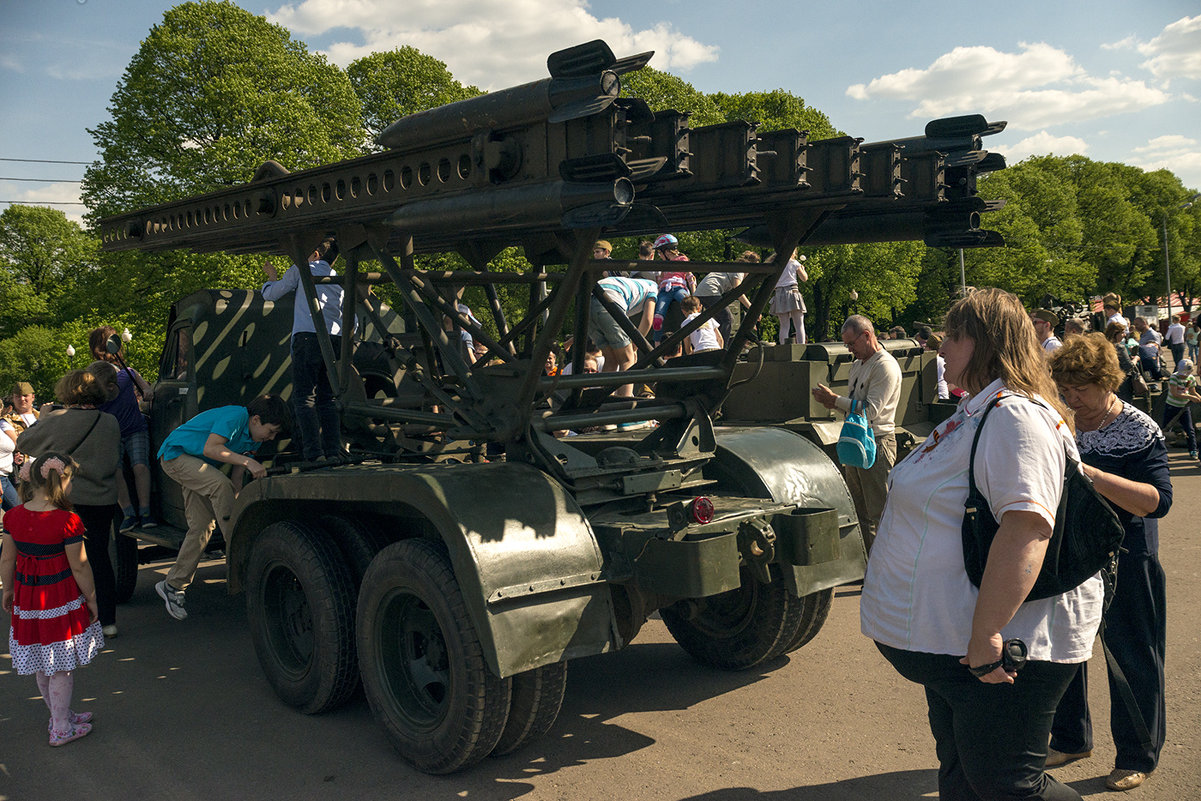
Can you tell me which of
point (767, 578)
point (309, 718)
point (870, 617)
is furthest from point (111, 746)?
point (870, 617)

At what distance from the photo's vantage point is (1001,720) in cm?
262

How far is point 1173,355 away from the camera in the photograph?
61.8ft

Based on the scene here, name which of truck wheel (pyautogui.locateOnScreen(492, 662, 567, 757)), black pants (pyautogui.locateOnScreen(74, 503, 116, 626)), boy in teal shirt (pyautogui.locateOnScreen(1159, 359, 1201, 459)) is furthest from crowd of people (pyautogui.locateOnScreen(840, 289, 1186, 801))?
boy in teal shirt (pyautogui.locateOnScreen(1159, 359, 1201, 459))

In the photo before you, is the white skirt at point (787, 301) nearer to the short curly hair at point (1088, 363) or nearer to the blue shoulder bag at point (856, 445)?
the blue shoulder bag at point (856, 445)

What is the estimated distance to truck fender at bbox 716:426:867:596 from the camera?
15.5 ft

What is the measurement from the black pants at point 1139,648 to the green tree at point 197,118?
2400 cm

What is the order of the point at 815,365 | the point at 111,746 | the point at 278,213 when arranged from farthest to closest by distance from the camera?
1. the point at 815,365
2. the point at 278,213
3. the point at 111,746

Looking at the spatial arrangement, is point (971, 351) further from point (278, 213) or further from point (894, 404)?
point (894, 404)

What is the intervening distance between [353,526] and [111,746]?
1.47 metres

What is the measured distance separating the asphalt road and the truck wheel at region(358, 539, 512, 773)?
0.18 m

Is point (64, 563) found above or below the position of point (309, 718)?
above

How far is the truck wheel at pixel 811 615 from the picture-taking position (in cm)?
509

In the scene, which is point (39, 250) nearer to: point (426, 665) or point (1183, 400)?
point (1183, 400)

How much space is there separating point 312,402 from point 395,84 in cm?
3038
